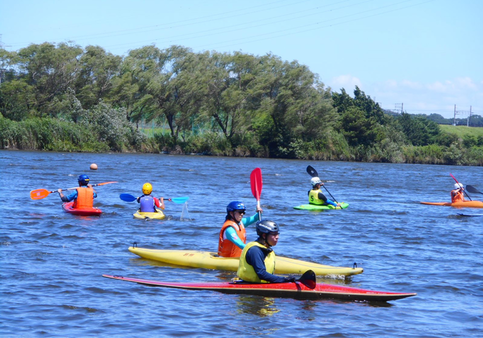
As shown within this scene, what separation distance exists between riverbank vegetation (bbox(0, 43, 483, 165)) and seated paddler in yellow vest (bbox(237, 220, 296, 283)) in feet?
141

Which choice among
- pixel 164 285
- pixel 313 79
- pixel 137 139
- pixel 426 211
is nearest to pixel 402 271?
pixel 164 285

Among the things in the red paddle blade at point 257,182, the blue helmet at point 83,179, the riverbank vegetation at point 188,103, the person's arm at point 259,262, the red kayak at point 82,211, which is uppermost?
the riverbank vegetation at point 188,103

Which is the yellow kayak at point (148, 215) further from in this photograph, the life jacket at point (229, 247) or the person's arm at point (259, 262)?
the person's arm at point (259, 262)

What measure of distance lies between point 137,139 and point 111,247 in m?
42.2

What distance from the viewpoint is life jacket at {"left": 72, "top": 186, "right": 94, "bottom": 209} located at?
47.5 ft

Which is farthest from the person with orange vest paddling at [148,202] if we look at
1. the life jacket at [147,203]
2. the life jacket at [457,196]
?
the life jacket at [457,196]

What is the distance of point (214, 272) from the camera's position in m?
9.76

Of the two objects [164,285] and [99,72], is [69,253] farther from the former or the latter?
[99,72]

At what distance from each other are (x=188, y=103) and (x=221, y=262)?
48.1 metres

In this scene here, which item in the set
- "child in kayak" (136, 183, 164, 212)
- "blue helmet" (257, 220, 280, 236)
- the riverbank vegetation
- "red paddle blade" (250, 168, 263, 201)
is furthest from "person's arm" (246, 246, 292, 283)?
the riverbank vegetation

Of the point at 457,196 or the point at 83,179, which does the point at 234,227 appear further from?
the point at 457,196

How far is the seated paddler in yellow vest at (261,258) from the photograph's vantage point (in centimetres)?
773

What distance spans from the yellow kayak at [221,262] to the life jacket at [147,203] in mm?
3779

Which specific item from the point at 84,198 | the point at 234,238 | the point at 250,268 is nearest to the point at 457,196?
the point at 84,198
